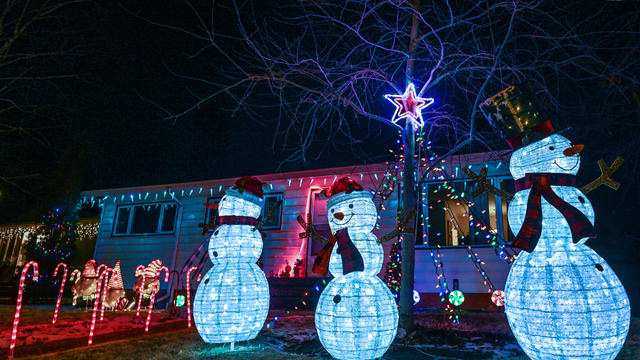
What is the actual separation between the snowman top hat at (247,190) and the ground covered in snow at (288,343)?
209cm

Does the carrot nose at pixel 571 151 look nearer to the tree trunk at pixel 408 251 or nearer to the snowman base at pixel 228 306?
the tree trunk at pixel 408 251

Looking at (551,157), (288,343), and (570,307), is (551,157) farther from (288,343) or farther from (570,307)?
(288,343)

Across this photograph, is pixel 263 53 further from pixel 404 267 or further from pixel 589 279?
pixel 589 279

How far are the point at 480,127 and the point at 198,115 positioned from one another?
1219cm

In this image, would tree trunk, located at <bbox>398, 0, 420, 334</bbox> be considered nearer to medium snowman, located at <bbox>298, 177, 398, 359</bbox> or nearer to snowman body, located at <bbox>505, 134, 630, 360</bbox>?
medium snowman, located at <bbox>298, 177, 398, 359</bbox>

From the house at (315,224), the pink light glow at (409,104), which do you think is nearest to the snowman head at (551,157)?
the pink light glow at (409,104)

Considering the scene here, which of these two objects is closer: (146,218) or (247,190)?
(247,190)

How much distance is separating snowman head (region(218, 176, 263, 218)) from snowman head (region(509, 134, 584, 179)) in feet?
11.6

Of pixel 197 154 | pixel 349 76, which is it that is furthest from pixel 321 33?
pixel 197 154

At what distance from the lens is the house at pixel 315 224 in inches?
356

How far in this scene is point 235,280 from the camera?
4.84 metres

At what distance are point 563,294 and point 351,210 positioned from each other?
7.32ft

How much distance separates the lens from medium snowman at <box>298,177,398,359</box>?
384cm

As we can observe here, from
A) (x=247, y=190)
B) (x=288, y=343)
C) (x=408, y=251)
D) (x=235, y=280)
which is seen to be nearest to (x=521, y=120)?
(x=408, y=251)
